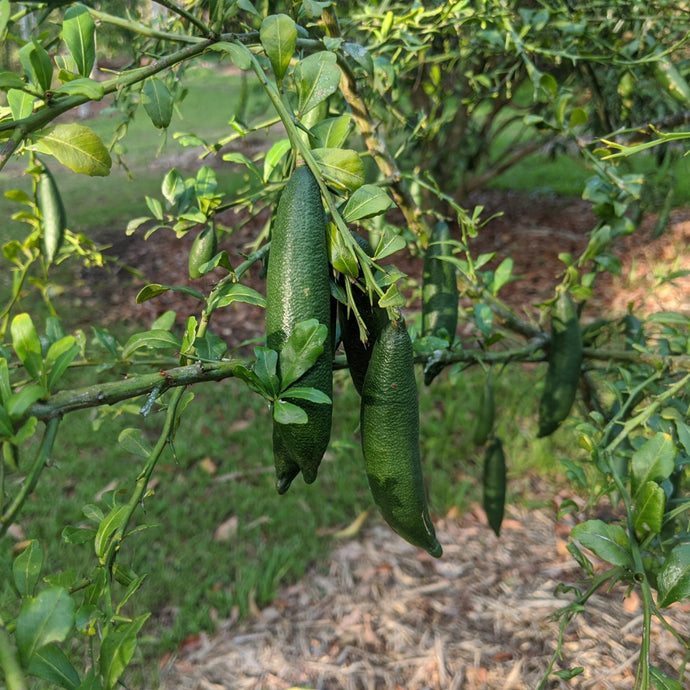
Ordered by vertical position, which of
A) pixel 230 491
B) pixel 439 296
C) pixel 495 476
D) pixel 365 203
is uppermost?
pixel 365 203

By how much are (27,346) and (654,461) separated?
0.62 m

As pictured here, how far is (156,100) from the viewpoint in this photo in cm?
65

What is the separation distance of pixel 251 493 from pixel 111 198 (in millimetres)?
3603

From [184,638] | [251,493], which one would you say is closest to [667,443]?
[184,638]

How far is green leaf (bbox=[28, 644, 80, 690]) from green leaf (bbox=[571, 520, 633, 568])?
472 mm

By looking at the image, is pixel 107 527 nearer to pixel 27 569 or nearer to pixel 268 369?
pixel 27 569

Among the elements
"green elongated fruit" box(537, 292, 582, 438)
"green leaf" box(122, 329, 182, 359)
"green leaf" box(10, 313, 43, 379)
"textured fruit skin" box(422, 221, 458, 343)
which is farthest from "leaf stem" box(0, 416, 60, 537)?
"green elongated fruit" box(537, 292, 582, 438)

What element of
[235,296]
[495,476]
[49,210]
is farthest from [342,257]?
[495,476]

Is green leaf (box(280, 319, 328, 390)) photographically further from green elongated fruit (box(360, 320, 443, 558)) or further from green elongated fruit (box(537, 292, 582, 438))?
green elongated fruit (box(537, 292, 582, 438))

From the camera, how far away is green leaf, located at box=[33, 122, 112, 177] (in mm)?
496

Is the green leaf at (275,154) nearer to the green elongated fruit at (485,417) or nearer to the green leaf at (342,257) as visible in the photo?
the green leaf at (342,257)

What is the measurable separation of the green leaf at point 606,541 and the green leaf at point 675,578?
45 mm

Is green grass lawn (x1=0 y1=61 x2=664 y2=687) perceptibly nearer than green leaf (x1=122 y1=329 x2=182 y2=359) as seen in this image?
No

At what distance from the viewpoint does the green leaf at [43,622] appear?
395 millimetres
